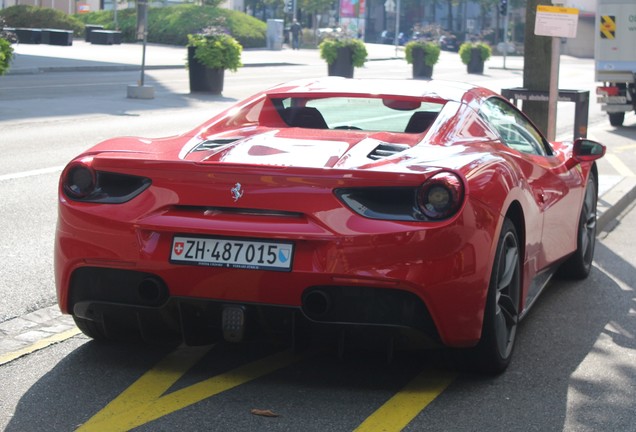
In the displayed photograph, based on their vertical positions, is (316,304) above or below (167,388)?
above

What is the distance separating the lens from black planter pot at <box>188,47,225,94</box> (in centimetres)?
2706

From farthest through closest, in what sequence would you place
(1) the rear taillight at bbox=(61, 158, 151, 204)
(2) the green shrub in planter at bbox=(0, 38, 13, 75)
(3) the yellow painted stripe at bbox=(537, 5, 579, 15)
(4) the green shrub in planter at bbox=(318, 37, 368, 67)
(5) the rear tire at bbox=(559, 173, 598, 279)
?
(4) the green shrub in planter at bbox=(318, 37, 368, 67), (2) the green shrub in planter at bbox=(0, 38, 13, 75), (3) the yellow painted stripe at bbox=(537, 5, 579, 15), (5) the rear tire at bbox=(559, 173, 598, 279), (1) the rear taillight at bbox=(61, 158, 151, 204)

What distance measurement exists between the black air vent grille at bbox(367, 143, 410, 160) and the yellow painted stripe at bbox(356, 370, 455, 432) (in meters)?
0.97

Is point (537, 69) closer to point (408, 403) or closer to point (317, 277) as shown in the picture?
point (408, 403)

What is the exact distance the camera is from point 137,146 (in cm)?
511

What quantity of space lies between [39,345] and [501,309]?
84.5 inches

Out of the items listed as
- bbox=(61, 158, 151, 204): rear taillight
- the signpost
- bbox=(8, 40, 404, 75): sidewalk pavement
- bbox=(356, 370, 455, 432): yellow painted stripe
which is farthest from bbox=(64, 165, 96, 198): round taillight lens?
bbox=(8, 40, 404, 75): sidewalk pavement

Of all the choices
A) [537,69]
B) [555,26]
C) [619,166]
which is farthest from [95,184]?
Answer: [619,166]

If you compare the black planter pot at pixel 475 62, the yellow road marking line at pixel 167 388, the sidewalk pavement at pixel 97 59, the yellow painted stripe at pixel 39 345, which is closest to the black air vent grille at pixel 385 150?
the yellow road marking line at pixel 167 388

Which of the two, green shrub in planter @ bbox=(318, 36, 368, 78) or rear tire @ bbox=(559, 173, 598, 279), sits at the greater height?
green shrub in planter @ bbox=(318, 36, 368, 78)

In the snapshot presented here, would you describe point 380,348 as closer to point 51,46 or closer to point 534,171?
point 534,171

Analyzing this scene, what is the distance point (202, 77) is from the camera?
27.1m

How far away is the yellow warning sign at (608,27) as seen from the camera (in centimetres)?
2516

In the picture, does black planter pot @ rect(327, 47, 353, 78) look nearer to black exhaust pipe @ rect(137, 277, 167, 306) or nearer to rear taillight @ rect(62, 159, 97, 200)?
rear taillight @ rect(62, 159, 97, 200)
